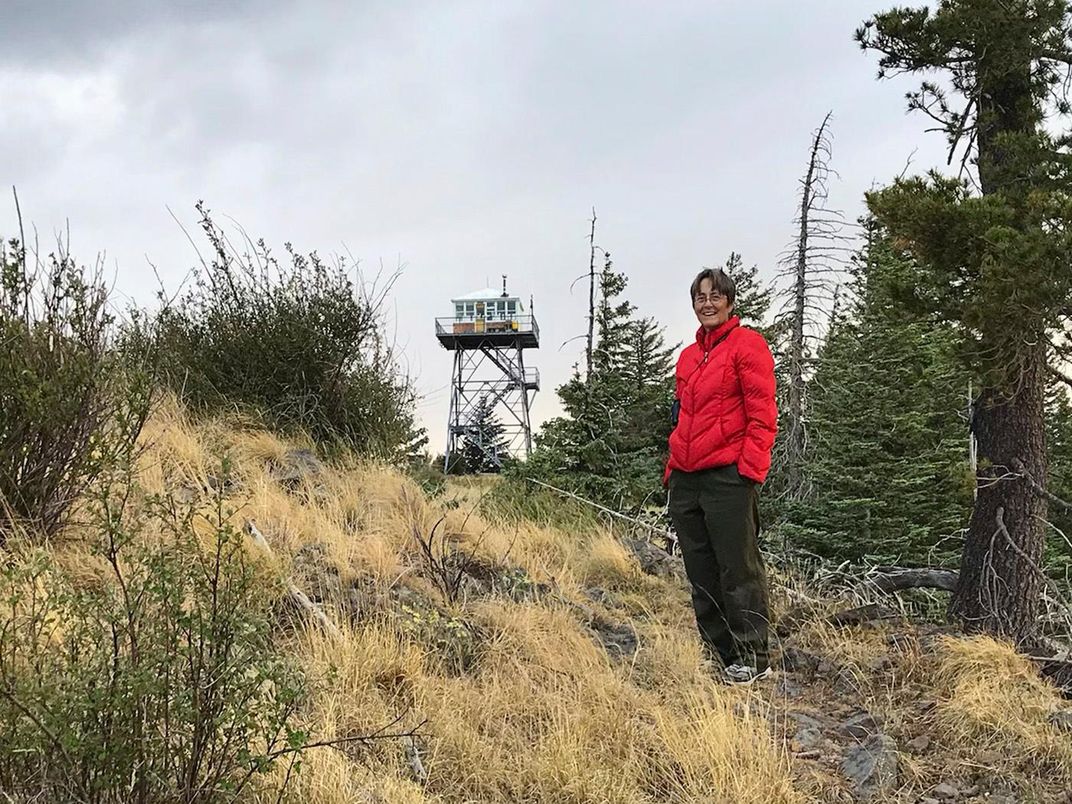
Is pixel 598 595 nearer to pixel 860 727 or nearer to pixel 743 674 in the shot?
pixel 743 674

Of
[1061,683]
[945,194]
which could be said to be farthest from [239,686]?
[945,194]

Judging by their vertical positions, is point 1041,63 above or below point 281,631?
above

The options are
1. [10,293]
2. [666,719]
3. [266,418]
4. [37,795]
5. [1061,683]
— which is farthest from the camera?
[266,418]

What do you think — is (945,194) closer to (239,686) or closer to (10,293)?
(239,686)

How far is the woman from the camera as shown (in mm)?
3752

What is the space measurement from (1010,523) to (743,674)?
2.14 m

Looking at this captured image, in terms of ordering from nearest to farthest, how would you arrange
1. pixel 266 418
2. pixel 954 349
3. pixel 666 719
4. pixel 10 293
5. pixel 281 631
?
pixel 666 719 < pixel 281 631 < pixel 10 293 < pixel 954 349 < pixel 266 418

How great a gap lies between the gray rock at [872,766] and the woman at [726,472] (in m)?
0.71

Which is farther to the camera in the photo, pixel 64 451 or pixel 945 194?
pixel 945 194

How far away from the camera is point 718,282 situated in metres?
3.94

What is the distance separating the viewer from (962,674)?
3736 mm

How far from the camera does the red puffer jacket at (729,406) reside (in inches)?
147

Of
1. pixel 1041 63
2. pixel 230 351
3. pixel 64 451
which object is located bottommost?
pixel 64 451

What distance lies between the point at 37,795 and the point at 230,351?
600cm
